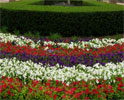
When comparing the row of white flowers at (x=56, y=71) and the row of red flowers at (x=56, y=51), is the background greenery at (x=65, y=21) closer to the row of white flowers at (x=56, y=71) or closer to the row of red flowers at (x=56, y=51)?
the row of red flowers at (x=56, y=51)

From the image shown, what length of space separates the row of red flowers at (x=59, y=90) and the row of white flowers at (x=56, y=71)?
0.17 meters

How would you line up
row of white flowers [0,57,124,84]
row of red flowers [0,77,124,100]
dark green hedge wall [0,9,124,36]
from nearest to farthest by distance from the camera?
row of red flowers [0,77,124,100] < row of white flowers [0,57,124,84] < dark green hedge wall [0,9,124,36]

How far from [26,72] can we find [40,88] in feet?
2.78

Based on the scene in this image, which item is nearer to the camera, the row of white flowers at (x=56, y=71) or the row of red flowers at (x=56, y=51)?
the row of white flowers at (x=56, y=71)

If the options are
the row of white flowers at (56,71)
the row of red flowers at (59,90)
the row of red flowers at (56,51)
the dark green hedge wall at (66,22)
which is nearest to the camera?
the row of red flowers at (59,90)

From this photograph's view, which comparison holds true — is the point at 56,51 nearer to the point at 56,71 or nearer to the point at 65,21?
the point at 56,71

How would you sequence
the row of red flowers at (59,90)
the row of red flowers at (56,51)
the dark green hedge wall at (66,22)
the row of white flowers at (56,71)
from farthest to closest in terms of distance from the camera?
1. the dark green hedge wall at (66,22)
2. the row of red flowers at (56,51)
3. the row of white flowers at (56,71)
4. the row of red flowers at (59,90)

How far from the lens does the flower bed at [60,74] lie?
443 centimetres

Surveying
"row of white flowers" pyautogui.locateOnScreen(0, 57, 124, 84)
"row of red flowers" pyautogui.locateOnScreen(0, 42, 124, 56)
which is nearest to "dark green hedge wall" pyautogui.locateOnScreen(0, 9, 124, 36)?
"row of red flowers" pyautogui.locateOnScreen(0, 42, 124, 56)

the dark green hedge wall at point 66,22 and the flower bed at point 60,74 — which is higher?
the flower bed at point 60,74

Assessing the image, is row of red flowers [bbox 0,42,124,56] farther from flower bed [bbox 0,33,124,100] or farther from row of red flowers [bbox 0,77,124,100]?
row of red flowers [bbox 0,77,124,100]

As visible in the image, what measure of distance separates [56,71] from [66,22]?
4.92 metres

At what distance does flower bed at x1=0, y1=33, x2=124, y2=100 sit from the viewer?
4.43m

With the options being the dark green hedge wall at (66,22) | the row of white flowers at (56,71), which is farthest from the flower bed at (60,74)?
the dark green hedge wall at (66,22)
